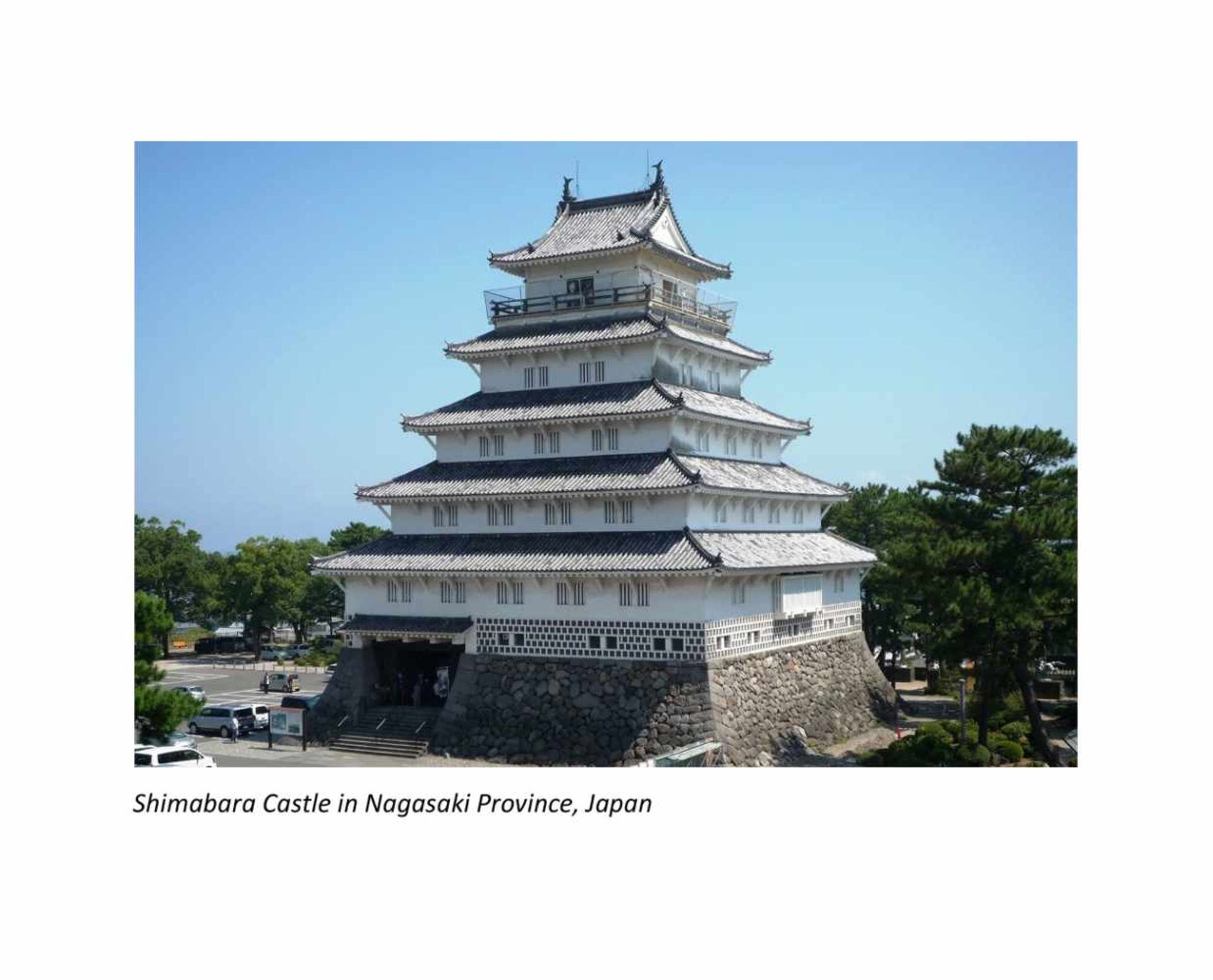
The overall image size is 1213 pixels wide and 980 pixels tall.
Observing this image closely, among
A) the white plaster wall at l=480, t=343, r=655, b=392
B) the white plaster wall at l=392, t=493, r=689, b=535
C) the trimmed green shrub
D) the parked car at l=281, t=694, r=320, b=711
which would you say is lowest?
the trimmed green shrub

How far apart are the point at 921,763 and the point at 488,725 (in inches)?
500

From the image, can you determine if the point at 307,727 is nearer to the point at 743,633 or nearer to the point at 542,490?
the point at 542,490

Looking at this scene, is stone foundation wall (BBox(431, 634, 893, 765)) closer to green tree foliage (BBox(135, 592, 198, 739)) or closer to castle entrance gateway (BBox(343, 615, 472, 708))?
castle entrance gateway (BBox(343, 615, 472, 708))

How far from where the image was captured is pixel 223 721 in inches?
1660

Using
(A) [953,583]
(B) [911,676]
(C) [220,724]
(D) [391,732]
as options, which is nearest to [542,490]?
(D) [391,732]

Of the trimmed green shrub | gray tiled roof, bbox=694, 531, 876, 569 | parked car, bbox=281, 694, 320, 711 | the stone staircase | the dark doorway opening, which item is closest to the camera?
the trimmed green shrub

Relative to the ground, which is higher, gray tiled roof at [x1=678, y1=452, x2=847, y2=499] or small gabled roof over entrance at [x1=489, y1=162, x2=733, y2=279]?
small gabled roof over entrance at [x1=489, y1=162, x2=733, y2=279]

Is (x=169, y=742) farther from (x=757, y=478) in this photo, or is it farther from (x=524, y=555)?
(x=757, y=478)

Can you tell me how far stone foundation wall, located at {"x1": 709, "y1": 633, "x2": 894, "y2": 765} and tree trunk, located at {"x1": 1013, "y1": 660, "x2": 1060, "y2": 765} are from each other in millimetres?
6739

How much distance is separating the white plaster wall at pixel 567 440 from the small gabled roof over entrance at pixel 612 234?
6.25m

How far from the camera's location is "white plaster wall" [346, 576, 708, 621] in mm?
34438

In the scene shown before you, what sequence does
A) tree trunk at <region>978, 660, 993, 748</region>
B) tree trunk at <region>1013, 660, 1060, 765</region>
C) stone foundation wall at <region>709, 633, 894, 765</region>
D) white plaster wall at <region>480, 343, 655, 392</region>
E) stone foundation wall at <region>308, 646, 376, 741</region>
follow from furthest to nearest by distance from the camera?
1. white plaster wall at <region>480, 343, 655, 392</region>
2. stone foundation wall at <region>308, 646, 376, 741</region>
3. tree trunk at <region>978, 660, 993, 748</region>
4. tree trunk at <region>1013, 660, 1060, 765</region>
5. stone foundation wall at <region>709, 633, 894, 765</region>

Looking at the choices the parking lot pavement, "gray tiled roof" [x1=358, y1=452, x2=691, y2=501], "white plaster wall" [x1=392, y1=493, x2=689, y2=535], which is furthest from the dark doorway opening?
the parking lot pavement

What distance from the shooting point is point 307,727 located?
3862 cm
